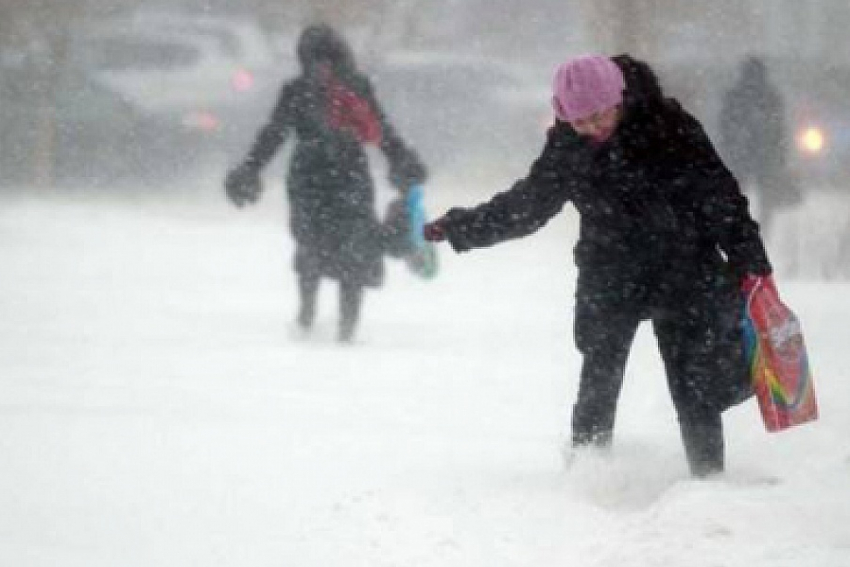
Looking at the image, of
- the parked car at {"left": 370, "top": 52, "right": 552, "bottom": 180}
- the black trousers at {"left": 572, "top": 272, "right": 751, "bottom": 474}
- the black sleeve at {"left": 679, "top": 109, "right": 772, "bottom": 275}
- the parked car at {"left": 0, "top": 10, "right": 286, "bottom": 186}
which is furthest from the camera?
the parked car at {"left": 370, "top": 52, "right": 552, "bottom": 180}

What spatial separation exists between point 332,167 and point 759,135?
5.04m

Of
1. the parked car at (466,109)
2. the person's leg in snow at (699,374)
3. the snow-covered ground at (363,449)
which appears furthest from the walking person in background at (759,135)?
the person's leg in snow at (699,374)

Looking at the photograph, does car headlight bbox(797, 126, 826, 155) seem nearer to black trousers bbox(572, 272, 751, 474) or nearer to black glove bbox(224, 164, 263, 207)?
black glove bbox(224, 164, 263, 207)

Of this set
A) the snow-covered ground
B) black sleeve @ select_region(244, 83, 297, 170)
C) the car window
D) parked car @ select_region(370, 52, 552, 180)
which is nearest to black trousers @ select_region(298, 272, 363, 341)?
the snow-covered ground

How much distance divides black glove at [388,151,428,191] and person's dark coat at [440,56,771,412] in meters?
2.96

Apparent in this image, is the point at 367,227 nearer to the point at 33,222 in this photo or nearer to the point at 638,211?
the point at 638,211

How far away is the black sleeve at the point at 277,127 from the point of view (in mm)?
7504

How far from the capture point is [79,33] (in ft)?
60.7

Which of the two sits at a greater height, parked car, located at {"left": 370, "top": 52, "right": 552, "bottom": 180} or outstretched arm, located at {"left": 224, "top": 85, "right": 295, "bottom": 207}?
parked car, located at {"left": 370, "top": 52, "right": 552, "bottom": 180}

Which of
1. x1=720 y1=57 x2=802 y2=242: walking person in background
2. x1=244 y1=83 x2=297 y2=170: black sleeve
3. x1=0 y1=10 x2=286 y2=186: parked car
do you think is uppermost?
x1=0 y1=10 x2=286 y2=186: parked car

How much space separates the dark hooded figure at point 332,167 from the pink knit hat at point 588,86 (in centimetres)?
343

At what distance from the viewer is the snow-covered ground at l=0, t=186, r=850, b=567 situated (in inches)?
147

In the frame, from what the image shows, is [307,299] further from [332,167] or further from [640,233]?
[640,233]

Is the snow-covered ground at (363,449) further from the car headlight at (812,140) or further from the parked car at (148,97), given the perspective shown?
the parked car at (148,97)
